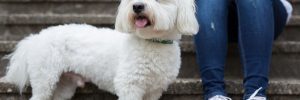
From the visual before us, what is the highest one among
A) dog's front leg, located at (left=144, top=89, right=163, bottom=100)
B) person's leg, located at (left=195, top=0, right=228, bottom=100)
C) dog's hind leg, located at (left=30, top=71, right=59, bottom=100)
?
person's leg, located at (left=195, top=0, right=228, bottom=100)

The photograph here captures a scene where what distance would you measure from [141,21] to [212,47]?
1.63 feet

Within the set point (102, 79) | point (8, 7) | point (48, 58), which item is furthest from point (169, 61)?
point (8, 7)

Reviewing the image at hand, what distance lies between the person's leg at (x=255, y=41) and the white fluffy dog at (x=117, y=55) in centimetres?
35

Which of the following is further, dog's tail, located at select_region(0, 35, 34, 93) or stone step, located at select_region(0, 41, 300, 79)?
stone step, located at select_region(0, 41, 300, 79)

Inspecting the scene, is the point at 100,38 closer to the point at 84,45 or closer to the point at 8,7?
the point at 84,45

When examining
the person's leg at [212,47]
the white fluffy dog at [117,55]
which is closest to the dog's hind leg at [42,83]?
the white fluffy dog at [117,55]

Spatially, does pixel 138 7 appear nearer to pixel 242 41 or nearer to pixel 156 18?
pixel 156 18

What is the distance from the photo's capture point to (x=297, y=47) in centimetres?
319

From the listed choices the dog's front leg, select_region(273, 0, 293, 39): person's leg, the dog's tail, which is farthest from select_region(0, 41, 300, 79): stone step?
the dog's front leg

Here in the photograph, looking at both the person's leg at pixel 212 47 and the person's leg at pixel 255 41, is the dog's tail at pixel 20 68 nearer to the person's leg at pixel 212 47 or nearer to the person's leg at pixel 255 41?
the person's leg at pixel 212 47

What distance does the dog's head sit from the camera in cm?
242

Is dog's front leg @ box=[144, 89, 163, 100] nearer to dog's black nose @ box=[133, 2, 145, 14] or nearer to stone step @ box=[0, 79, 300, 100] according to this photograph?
stone step @ box=[0, 79, 300, 100]

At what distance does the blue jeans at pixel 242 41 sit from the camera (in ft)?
9.10

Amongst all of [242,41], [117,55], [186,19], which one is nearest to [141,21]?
[186,19]
